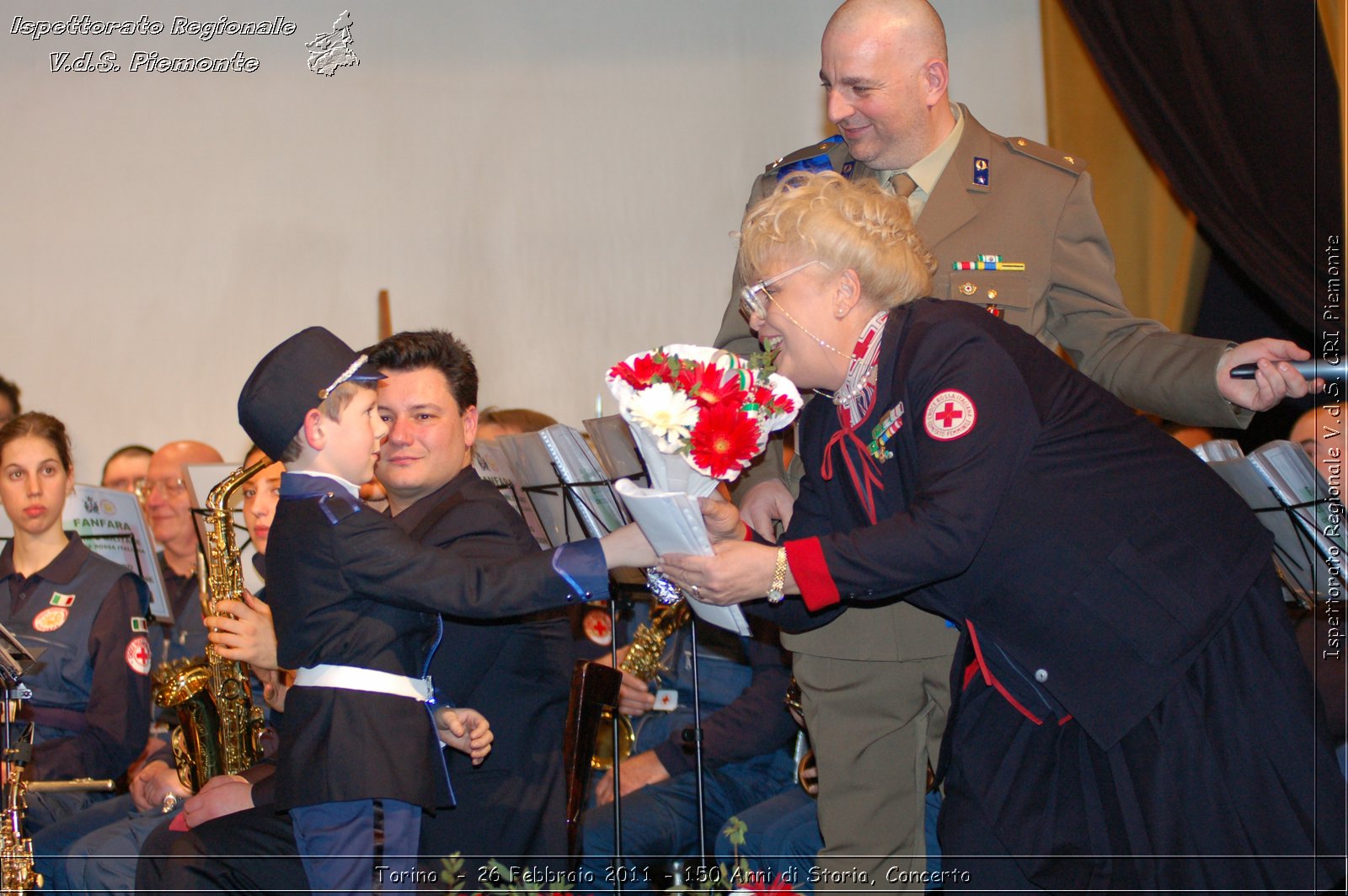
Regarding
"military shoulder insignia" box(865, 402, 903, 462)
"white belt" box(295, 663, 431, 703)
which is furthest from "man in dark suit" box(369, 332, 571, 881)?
"military shoulder insignia" box(865, 402, 903, 462)

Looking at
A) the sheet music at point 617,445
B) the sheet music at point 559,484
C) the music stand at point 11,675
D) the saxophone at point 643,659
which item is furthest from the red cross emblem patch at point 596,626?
the music stand at point 11,675

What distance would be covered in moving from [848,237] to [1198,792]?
50.6 inches

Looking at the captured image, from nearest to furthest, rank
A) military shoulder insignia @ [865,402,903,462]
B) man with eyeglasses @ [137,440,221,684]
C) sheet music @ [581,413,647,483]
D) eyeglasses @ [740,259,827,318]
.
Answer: military shoulder insignia @ [865,402,903,462] < eyeglasses @ [740,259,827,318] < sheet music @ [581,413,647,483] < man with eyeglasses @ [137,440,221,684]

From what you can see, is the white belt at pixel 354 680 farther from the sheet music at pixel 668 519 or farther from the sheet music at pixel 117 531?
the sheet music at pixel 117 531

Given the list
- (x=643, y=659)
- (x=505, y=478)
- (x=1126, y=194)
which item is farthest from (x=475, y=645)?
(x=1126, y=194)

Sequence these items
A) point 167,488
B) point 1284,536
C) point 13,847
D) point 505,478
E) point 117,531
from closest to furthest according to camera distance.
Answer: point 1284,536, point 13,847, point 505,478, point 117,531, point 167,488

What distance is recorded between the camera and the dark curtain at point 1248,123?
187 inches

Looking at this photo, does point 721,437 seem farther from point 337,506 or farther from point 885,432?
point 337,506

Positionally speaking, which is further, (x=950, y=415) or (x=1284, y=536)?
(x=1284, y=536)

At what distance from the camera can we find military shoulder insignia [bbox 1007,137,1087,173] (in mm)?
3311

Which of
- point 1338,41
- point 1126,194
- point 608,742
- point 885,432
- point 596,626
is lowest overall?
point 608,742

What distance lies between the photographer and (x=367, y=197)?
25.3 ft

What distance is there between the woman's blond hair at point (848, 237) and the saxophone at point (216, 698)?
2176 mm

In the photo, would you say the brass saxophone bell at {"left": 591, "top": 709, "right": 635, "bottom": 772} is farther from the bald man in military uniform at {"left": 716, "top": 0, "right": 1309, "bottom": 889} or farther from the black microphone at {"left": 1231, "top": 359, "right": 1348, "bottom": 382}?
the black microphone at {"left": 1231, "top": 359, "right": 1348, "bottom": 382}
